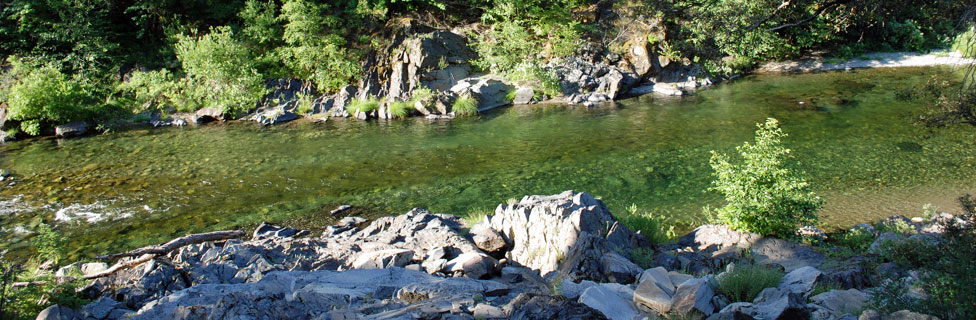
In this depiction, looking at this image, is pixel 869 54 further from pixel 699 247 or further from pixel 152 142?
pixel 152 142

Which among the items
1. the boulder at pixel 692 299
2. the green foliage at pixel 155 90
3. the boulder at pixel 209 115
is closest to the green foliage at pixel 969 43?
the boulder at pixel 692 299

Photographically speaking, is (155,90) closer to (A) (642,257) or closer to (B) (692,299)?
(A) (642,257)

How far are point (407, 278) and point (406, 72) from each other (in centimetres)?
1878

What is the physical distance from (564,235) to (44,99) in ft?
73.7

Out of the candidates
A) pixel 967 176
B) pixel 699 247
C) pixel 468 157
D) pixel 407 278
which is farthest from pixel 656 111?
pixel 407 278

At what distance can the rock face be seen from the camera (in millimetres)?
6449

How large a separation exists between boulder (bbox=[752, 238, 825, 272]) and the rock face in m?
1.59

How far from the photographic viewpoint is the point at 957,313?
138 inches

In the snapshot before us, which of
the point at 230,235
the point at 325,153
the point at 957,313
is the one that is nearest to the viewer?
the point at 957,313

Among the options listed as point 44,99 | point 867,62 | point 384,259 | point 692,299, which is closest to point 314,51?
point 44,99

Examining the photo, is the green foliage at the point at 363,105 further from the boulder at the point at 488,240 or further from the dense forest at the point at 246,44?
the boulder at the point at 488,240

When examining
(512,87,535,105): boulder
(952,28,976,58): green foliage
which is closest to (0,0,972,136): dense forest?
(512,87,535,105): boulder

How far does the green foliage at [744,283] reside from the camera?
→ 17.3 ft

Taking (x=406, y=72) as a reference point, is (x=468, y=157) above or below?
below
